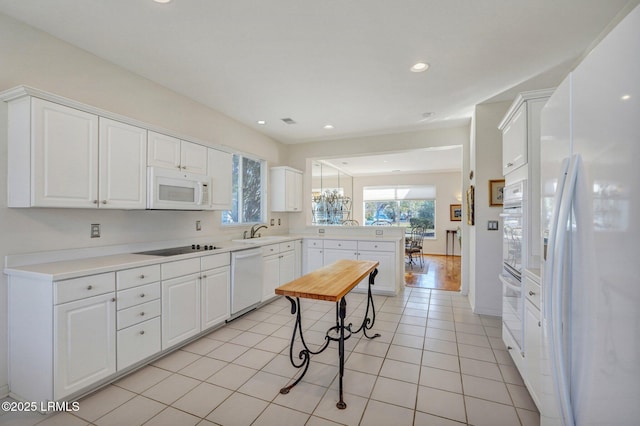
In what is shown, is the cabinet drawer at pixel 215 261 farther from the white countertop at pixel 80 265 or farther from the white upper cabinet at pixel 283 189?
the white upper cabinet at pixel 283 189

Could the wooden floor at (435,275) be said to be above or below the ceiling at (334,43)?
below

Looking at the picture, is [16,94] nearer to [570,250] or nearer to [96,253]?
[96,253]

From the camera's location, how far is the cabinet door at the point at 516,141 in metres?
2.31

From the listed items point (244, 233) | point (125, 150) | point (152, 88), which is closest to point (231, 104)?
point (152, 88)

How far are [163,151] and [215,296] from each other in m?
1.61

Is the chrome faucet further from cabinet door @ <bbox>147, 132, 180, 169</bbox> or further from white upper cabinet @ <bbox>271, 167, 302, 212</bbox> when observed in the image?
cabinet door @ <bbox>147, 132, 180, 169</bbox>

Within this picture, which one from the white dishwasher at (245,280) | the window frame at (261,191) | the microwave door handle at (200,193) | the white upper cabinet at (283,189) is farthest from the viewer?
the white upper cabinet at (283,189)

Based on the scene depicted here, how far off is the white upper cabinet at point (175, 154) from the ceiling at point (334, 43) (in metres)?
0.67

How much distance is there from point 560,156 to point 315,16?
1.83 meters

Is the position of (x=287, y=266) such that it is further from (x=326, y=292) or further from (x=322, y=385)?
(x=326, y=292)

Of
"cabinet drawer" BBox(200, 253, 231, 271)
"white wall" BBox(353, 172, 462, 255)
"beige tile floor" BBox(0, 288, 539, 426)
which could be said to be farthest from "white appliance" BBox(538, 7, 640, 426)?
"white wall" BBox(353, 172, 462, 255)

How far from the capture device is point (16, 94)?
1.98 metres

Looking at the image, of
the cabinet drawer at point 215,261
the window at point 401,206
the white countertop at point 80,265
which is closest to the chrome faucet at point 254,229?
the cabinet drawer at point 215,261

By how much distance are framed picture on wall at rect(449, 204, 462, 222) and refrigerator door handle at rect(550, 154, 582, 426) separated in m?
8.96
